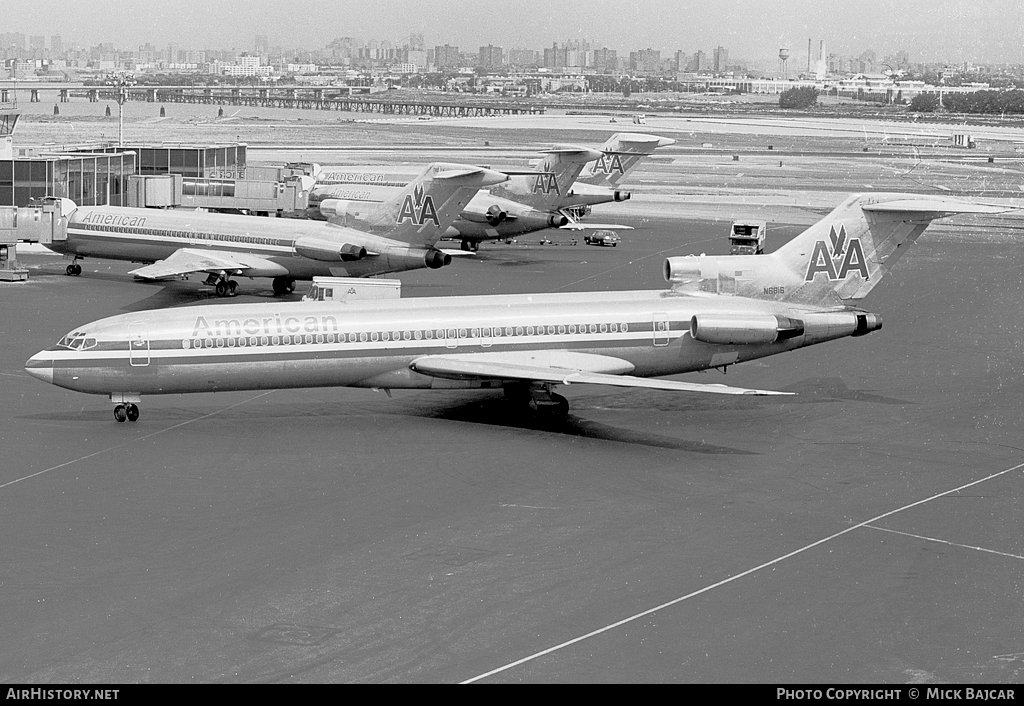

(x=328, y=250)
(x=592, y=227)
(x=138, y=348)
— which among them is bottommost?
(x=138, y=348)

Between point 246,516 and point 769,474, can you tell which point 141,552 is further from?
point 769,474

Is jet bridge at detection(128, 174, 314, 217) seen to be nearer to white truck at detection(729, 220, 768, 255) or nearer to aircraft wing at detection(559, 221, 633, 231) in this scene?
aircraft wing at detection(559, 221, 633, 231)

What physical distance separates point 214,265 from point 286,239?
303 cm

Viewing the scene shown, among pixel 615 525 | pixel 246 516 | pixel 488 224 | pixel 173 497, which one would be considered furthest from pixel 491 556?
pixel 488 224

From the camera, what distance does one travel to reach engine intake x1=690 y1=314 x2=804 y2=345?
3288cm

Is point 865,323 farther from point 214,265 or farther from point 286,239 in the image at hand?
point 214,265

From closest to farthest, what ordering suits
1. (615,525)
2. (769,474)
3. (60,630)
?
(60,630) → (615,525) → (769,474)

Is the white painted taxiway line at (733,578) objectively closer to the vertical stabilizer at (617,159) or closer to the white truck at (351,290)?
the white truck at (351,290)

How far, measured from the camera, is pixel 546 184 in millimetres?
69000

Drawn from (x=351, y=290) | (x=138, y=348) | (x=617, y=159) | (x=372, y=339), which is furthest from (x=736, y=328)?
(x=617, y=159)

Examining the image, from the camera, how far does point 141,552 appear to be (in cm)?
2275

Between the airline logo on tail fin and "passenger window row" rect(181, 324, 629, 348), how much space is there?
36.7 metres

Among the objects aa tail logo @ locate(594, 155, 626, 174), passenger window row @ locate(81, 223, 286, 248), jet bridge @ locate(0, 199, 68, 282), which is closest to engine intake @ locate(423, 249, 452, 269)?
passenger window row @ locate(81, 223, 286, 248)

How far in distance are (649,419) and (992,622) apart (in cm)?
1426
